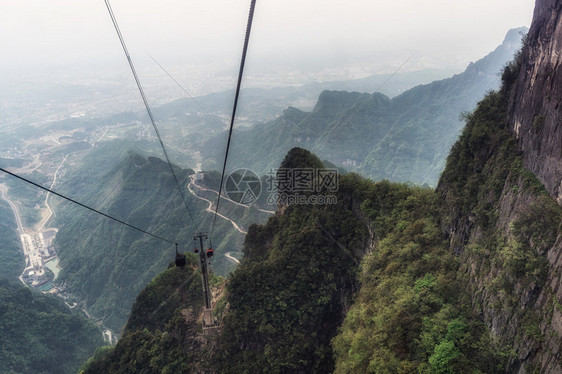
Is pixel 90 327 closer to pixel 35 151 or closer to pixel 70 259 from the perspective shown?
pixel 70 259

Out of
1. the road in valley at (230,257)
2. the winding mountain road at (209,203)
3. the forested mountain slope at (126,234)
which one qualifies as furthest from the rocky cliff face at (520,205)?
the winding mountain road at (209,203)

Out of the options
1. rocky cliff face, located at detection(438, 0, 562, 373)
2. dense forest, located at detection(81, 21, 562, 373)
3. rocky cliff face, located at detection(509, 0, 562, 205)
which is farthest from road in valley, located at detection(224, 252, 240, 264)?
rocky cliff face, located at detection(509, 0, 562, 205)

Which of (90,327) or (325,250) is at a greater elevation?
(325,250)

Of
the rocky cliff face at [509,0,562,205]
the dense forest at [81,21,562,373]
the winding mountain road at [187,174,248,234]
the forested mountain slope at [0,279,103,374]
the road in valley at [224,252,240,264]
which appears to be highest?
the rocky cliff face at [509,0,562,205]

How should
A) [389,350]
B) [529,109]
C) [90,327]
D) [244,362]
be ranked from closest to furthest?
[529,109]
[389,350]
[244,362]
[90,327]

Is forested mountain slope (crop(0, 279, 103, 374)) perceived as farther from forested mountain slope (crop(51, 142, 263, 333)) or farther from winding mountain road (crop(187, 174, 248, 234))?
winding mountain road (crop(187, 174, 248, 234))

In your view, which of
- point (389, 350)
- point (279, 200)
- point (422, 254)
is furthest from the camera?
point (279, 200)

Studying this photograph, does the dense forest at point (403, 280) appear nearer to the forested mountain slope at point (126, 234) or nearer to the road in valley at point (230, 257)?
the road in valley at point (230, 257)

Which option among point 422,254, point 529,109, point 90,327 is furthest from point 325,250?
point 90,327

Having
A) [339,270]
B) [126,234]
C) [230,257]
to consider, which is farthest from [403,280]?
[126,234]
